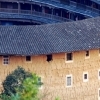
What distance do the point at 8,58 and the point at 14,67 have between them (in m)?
0.85

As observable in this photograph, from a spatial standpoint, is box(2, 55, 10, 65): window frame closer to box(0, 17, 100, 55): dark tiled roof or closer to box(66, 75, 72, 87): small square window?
box(0, 17, 100, 55): dark tiled roof

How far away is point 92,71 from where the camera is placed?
4934cm

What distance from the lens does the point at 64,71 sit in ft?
157

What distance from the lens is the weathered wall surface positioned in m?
46.4

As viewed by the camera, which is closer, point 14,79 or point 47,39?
point 14,79

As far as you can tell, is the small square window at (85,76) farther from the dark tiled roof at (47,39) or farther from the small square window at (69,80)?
the dark tiled roof at (47,39)

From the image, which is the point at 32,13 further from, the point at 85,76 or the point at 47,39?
the point at 47,39

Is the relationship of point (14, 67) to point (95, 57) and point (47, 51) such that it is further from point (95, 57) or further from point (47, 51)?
point (95, 57)

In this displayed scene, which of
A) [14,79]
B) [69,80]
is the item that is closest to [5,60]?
[14,79]

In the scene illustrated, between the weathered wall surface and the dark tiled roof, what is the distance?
1.26 metres

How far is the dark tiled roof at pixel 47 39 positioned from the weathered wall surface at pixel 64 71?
1264 mm

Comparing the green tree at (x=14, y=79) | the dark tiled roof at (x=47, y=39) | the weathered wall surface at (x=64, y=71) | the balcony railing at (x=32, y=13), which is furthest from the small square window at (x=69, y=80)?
the balcony railing at (x=32, y=13)

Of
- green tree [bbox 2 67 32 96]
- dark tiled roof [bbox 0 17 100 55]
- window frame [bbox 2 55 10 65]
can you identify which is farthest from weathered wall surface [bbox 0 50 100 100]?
green tree [bbox 2 67 32 96]

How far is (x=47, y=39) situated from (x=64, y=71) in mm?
3312
